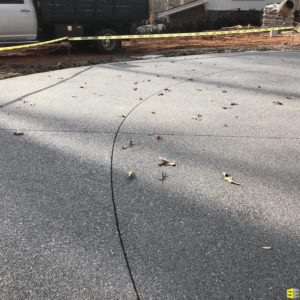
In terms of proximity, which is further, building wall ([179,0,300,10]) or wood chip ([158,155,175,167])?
building wall ([179,0,300,10])

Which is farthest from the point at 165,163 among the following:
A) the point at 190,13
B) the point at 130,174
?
the point at 190,13

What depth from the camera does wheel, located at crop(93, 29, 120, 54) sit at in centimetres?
1320

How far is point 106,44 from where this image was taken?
535 inches

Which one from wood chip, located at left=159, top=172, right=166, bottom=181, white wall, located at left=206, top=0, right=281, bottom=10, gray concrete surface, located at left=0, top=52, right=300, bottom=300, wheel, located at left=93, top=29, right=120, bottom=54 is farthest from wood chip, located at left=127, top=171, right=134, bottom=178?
white wall, located at left=206, top=0, right=281, bottom=10

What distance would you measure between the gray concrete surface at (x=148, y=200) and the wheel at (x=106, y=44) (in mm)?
7358

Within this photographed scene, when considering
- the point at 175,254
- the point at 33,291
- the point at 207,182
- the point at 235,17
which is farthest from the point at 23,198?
the point at 235,17

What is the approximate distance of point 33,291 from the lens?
84.3 inches

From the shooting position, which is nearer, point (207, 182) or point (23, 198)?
point (23, 198)

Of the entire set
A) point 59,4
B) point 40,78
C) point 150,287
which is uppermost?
point 59,4

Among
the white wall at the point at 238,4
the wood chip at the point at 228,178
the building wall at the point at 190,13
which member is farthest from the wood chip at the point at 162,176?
the building wall at the point at 190,13

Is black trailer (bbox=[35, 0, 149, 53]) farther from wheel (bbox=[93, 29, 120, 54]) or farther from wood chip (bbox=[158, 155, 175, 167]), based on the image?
wood chip (bbox=[158, 155, 175, 167])

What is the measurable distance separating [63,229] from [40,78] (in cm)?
714

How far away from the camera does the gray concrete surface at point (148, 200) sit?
2.26 m

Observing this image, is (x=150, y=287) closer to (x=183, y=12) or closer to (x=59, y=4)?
(x=59, y=4)
